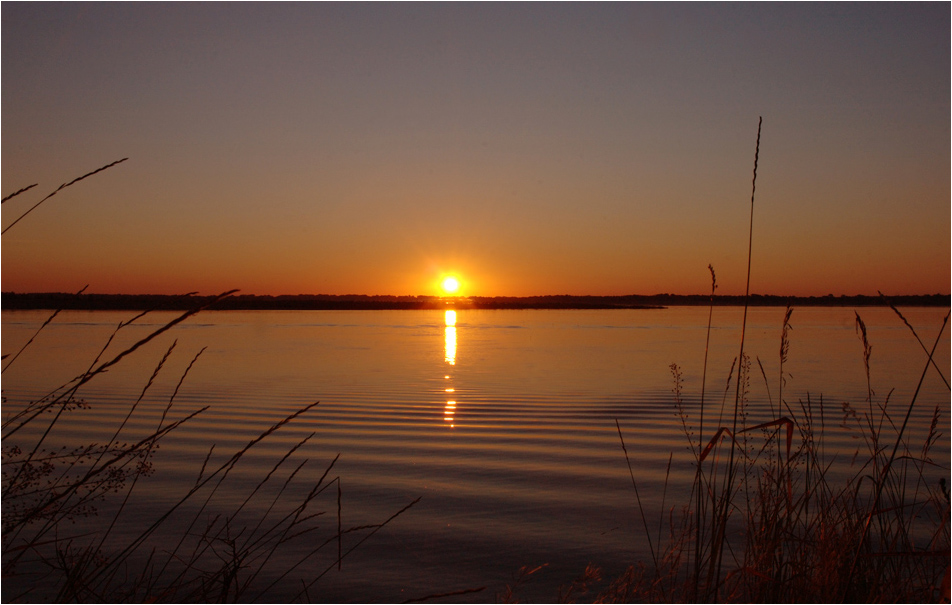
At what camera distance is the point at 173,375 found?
1166 centimetres

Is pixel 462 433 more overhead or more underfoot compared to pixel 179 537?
more underfoot

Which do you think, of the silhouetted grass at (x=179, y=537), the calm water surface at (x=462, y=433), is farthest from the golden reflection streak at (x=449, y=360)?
the silhouetted grass at (x=179, y=537)

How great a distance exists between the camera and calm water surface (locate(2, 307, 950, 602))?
12.7ft

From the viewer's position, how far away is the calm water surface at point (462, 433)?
3877mm

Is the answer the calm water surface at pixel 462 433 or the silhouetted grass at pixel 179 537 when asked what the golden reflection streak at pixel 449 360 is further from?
the silhouetted grass at pixel 179 537

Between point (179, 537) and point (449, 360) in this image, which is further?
point (449, 360)

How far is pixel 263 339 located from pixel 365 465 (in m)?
15.4

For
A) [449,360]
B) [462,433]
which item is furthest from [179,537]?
[449,360]

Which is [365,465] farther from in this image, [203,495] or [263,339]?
[263,339]

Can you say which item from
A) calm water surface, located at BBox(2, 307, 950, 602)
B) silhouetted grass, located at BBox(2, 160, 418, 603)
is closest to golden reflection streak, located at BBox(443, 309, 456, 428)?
calm water surface, located at BBox(2, 307, 950, 602)

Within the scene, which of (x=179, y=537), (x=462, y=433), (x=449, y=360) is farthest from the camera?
(x=449, y=360)

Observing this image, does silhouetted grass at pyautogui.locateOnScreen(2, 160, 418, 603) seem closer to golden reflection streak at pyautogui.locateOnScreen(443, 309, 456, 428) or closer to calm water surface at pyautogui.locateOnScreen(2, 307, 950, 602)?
calm water surface at pyautogui.locateOnScreen(2, 307, 950, 602)

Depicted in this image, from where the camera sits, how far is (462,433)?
A: 23.1 ft

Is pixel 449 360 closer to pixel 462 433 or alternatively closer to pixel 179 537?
pixel 462 433
